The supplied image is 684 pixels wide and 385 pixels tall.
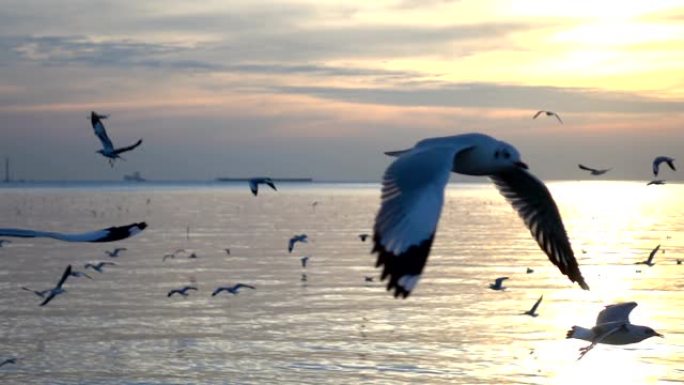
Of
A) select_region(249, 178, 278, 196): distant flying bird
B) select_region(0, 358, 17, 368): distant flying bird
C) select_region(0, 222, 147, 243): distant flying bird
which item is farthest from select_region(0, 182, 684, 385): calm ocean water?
select_region(0, 222, 147, 243): distant flying bird

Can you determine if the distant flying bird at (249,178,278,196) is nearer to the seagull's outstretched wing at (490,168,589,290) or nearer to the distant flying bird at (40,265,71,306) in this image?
the distant flying bird at (40,265,71,306)

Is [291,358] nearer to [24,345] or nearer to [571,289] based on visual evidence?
[24,345]

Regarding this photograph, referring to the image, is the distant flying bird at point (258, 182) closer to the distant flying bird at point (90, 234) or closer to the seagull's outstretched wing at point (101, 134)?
the seagull's outstretched wing at point (101, 134)

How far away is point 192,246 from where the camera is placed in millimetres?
71750

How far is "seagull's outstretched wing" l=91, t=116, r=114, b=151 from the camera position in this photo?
2223cm

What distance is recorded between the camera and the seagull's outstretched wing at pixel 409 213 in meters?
7.36

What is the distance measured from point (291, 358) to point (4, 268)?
29206mm

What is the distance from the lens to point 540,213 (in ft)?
38.2

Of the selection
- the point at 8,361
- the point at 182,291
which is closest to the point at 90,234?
the point at 8,361

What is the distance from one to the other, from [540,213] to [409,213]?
410 centimetres

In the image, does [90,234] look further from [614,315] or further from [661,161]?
[661,161]

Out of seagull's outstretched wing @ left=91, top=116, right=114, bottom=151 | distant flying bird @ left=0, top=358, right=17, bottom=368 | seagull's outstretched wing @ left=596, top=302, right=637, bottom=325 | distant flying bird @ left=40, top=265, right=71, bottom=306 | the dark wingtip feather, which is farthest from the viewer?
distant flying bird @ left=0, top=358, right=17, bottom=368

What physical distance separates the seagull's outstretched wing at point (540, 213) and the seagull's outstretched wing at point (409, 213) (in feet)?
8.12

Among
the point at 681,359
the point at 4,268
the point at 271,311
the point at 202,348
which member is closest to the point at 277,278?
the point at 271,311
